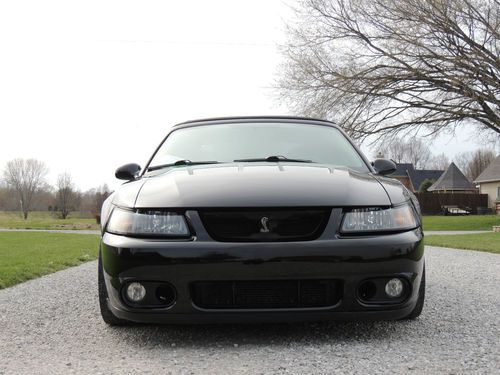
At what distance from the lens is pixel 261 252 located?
2539 mm

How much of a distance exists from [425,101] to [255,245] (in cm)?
1838

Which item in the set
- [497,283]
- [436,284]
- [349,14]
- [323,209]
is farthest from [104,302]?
[349,14]

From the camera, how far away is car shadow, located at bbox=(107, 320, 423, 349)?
2801 mm

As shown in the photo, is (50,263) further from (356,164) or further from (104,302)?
(356,164)

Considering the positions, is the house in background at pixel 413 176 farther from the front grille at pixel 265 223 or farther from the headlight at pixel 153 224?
the headlight at pixel 153 224

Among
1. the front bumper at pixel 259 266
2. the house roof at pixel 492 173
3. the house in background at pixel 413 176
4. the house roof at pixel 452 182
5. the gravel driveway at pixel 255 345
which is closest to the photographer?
the gravel driveway at pixel 255 345

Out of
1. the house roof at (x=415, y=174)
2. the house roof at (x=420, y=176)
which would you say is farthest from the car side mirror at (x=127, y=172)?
the house roof at (x=420, y=176)

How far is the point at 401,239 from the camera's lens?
2.66m

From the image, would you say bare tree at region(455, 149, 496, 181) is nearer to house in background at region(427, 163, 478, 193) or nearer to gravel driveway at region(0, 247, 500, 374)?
house in background at region(427, 163, 478, 193)

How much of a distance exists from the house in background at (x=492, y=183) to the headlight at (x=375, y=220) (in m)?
49.1

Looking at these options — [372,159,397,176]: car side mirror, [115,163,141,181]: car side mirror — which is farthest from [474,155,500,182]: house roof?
[115,163,141,181]: car side mirror

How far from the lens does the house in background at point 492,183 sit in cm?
4832

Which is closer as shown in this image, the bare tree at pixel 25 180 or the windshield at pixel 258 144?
the windshield at pixel 258 144

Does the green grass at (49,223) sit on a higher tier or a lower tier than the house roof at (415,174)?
lower
